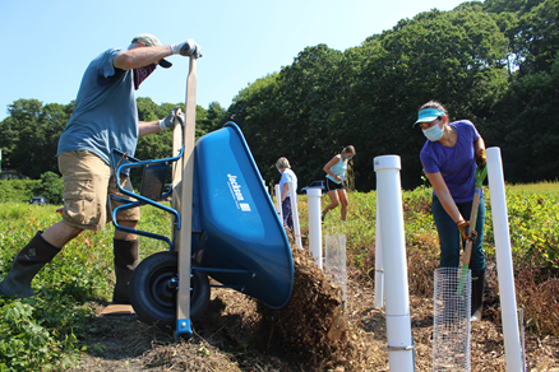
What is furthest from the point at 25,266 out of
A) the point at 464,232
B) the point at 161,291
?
the point at 464,232

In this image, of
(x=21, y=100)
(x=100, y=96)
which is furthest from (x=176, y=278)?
(x=21, y=100)

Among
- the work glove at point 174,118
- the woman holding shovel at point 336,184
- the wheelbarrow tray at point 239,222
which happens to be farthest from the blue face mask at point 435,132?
the woman holding shovel at point 336,184

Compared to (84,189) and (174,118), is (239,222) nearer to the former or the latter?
(84,189)

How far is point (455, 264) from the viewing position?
119 inches

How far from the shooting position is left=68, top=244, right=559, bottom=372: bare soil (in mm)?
1980

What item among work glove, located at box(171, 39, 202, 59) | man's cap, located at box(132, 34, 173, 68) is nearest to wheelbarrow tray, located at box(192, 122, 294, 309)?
work glove, located at box(171, 39, 202, 59)

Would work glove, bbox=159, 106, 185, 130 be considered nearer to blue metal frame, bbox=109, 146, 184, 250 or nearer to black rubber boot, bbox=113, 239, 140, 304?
blue metal frame, bbox=109, 146, 184, 250

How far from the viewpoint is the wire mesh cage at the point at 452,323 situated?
1.99 meters

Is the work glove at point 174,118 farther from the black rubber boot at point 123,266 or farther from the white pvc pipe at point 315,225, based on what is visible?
Answer: the white pvc pipe at point 315,225

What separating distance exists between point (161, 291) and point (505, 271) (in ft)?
5.79

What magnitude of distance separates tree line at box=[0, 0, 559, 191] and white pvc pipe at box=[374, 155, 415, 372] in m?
24.5

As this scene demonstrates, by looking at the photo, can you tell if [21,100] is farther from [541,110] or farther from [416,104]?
[541,110]

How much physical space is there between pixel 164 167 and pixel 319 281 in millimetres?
1227

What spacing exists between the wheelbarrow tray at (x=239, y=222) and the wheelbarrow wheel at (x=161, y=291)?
16cm
